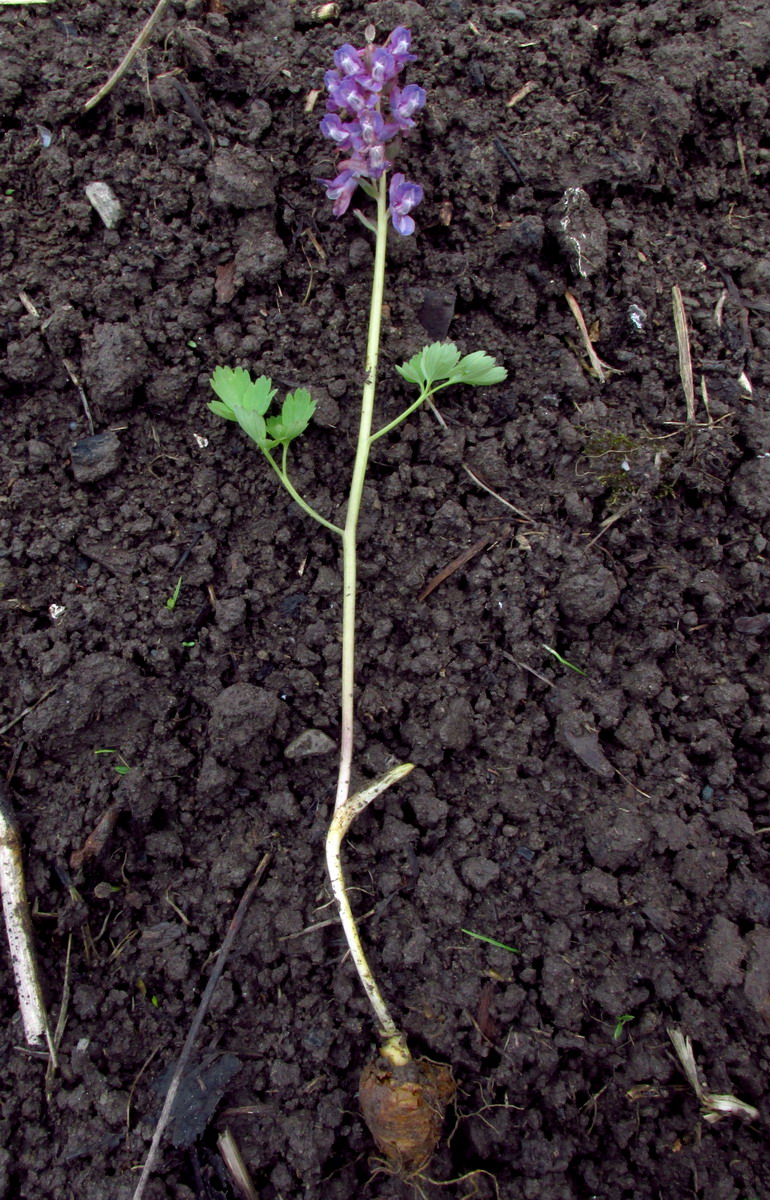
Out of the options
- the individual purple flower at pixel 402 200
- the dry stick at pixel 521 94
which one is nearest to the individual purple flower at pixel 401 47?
the individual purple flower at pixel 402 200

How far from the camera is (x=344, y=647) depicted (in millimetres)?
2170

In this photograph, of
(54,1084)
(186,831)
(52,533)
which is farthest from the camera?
(52,533)

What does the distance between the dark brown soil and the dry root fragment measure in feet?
0.31

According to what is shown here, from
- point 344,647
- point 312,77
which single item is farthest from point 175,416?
point 312,77

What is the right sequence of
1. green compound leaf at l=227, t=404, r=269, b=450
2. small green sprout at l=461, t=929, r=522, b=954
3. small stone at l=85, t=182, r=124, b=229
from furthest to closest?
small stone at l=85, t=182, r=124, b=229
green compound leaf at l=227, t=404, r=269, b=450
small green sprout at l=461, t=929, r=522, b=954

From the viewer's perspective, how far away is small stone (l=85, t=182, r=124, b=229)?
2.42 metres

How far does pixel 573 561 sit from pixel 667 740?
2.08ft

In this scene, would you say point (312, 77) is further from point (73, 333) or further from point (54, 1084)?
point (54, 1084)

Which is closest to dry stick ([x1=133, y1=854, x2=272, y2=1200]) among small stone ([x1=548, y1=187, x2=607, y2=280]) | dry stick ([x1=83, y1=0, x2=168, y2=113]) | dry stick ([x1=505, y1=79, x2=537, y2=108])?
small stone ([x1=548, y1=187, x2=607, y2=280])

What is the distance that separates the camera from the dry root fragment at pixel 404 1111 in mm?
1787

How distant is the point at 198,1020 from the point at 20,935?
56 centimetres

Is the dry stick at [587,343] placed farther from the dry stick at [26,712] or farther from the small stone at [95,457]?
the dry stick at [26,712]

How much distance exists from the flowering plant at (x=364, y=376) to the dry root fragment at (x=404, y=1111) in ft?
0.17

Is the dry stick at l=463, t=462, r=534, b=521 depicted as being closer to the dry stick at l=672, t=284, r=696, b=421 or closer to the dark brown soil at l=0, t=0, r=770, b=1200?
the dark brown soil at l=0, t=0, r=770, b=1200
